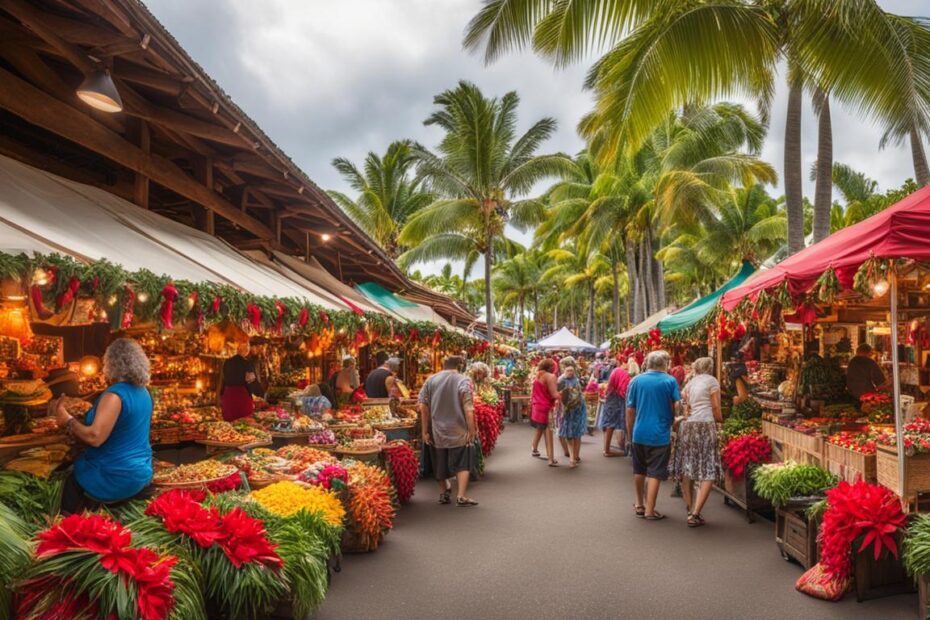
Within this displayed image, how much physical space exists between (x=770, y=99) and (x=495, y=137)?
10027mm

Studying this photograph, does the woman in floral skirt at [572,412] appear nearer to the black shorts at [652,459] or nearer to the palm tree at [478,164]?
the black shorts at [652,459]

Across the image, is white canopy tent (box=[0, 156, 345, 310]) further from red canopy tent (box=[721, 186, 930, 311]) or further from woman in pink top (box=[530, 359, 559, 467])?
woman in pink top (box=[530, 359, 559, 467])

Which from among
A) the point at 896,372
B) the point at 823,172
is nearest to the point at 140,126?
the point at 896,372

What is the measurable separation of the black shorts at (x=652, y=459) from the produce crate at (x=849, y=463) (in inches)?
60.1

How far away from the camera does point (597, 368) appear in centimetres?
2006

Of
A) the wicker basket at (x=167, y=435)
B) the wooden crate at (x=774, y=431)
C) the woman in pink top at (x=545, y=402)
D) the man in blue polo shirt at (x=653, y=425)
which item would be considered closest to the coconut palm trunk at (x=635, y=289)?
the woman in pink top at (x=545, y=402)

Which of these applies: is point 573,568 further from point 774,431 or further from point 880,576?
point 774,431

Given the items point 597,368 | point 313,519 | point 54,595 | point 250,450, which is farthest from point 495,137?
point 54,595

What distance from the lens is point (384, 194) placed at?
2619 cm

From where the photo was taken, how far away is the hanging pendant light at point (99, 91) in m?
4.24

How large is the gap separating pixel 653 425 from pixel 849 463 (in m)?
1.82

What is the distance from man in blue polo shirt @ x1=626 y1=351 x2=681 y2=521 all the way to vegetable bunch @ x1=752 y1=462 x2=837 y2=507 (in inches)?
40.5

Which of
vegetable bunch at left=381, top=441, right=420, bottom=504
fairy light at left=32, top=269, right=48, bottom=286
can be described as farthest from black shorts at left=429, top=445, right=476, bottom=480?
fairy light at left=32, top=269, right=48, bottom=286

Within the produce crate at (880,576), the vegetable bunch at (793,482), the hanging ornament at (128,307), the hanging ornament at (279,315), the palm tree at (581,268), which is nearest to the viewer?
the hanging ornament at (128,307)
